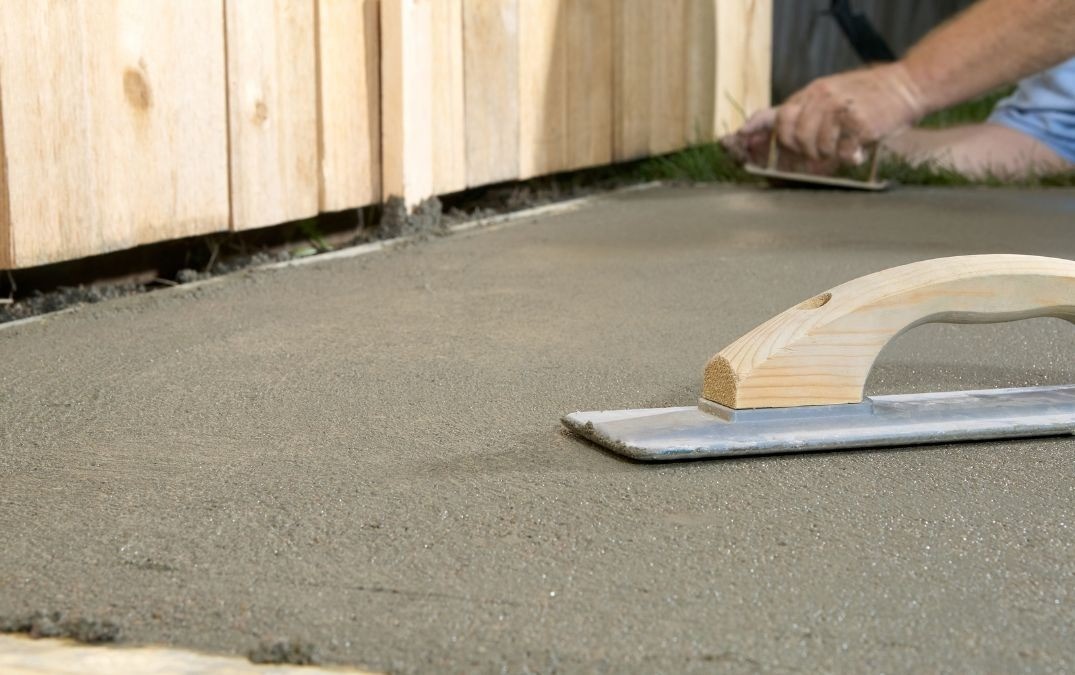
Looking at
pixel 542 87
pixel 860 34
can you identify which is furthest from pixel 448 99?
pixel 860 34

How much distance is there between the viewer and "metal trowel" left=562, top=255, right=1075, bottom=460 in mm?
1135

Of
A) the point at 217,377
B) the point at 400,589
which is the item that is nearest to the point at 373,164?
the point at 217,377

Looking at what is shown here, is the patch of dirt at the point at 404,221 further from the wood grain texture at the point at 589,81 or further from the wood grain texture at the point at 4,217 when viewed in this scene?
the wood grain texture at the point at 4,217

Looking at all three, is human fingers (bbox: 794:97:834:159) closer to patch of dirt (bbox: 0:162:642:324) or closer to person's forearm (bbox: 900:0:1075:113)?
person's forearm (bbox: 900:0:1075:113)

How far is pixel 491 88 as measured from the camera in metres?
3.08

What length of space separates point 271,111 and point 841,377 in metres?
1.48

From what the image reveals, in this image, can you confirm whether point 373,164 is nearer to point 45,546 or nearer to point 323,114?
point 323,114

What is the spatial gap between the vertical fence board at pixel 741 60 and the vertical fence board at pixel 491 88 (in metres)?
1.27

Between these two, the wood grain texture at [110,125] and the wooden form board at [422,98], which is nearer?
the wood grain texture at [110,125]

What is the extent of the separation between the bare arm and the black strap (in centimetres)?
162

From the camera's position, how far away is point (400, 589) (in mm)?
850

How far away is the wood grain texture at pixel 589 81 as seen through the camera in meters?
3.49

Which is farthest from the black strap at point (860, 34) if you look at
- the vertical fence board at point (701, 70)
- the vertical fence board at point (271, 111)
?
the vertical fence board at point (271, 111)

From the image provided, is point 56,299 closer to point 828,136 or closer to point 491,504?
point 491,504
